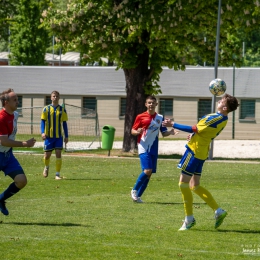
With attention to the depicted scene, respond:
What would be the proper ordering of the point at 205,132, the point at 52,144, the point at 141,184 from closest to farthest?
1. the point at 205,132
2. the point at 141,184
3. the point at 52,144

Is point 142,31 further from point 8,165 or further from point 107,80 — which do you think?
point 107,80

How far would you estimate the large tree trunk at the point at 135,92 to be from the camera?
31.1 m

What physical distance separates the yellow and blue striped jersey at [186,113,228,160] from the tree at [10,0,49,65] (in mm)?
47085

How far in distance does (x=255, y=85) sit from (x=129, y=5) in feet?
62.1

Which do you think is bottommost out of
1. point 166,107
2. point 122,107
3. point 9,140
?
point 122,107

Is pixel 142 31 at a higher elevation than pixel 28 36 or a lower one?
higher

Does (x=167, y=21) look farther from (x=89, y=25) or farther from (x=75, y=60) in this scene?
(x=75, y=60)

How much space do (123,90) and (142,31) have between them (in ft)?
60.6

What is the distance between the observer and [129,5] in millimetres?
29156

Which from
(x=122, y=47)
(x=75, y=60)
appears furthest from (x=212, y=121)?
(x=75, y=60)

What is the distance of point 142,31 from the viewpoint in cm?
2970

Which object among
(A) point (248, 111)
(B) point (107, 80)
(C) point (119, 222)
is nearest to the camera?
(C) point (119, 222)

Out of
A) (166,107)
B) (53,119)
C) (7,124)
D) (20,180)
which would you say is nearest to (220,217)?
(20,180)

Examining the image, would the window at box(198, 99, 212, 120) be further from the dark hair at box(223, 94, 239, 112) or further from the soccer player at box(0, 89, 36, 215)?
the dark hair at box(223, 94, 239, 112)
